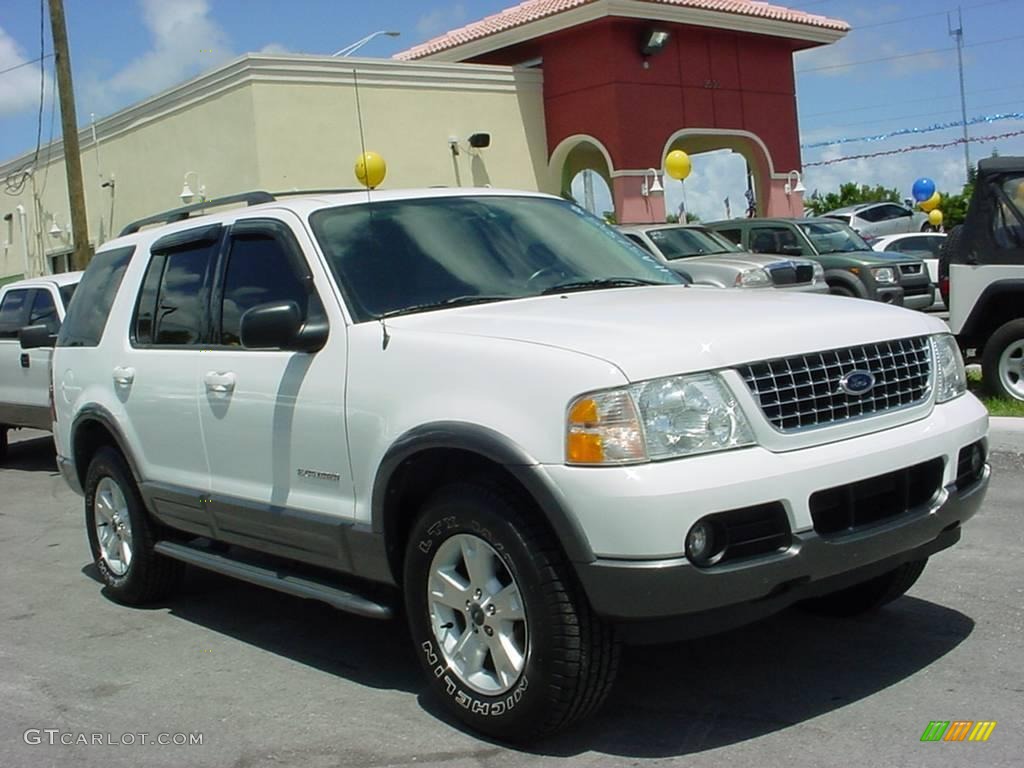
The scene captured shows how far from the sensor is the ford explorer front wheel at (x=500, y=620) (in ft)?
12.8

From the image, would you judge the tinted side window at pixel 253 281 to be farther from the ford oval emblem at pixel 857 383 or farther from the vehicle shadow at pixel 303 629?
the ford oval emblem at pixel 857 383

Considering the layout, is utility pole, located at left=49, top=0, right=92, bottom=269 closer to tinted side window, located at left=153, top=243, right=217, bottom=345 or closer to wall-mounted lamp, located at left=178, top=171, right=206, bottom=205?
wall-mounted lamp, located at left=178, top=171, right=206, bottom=205

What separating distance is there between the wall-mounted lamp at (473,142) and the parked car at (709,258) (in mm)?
7006

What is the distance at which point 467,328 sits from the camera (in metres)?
4.41

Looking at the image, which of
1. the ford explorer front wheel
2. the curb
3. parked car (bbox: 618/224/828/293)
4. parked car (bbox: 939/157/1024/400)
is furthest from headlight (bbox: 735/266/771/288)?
the ford explorer front wheel

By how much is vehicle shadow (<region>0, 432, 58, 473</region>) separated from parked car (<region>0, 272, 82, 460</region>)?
0.47 m

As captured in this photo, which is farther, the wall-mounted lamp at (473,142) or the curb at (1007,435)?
the wall-mounted lamp at (473,142)

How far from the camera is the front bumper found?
146 inches

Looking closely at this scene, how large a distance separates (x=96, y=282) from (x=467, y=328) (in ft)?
10.8

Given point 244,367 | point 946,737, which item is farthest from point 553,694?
point 244,367

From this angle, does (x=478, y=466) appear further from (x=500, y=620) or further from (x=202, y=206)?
(x=202, y=206)

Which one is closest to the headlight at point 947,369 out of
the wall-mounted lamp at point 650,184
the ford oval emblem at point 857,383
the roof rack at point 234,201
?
the ford oval emblem at point 857,383

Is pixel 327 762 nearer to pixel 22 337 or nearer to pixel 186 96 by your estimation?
pixel 22 337

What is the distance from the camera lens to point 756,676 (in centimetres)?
470
